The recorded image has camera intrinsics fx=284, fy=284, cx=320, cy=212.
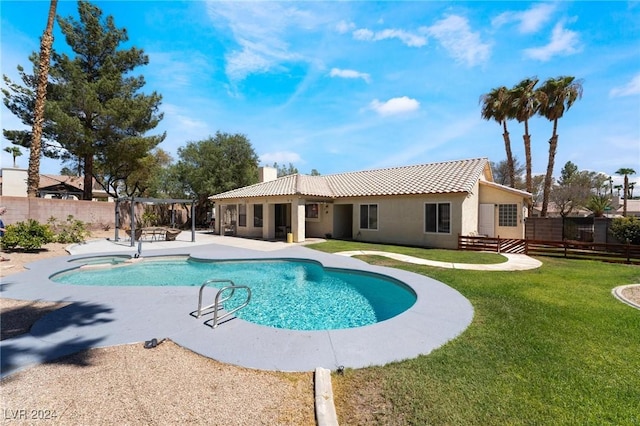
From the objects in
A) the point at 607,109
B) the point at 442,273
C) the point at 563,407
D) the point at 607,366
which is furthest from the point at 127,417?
the point at 607,109

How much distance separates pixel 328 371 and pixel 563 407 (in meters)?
2.79

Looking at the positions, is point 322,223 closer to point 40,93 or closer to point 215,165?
point 215,165

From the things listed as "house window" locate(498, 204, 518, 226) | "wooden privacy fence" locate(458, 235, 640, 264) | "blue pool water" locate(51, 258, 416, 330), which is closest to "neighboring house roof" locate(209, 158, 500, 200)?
"house window" locate(498, 204, 518, 226)

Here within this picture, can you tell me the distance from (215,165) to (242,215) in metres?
9.25

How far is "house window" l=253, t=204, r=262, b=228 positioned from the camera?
2275 cm

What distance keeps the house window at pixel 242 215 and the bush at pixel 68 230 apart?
10.2 m

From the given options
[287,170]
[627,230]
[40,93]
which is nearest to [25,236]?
[40,93]

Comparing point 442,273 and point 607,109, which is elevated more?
point 607,109

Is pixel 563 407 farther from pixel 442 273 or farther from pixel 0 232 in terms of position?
pixel 0 232

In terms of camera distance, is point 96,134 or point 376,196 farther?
point 96,134

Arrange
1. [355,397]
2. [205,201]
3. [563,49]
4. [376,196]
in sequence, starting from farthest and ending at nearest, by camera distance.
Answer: [205,201]
[376,196]
[563,49]
[355,397]

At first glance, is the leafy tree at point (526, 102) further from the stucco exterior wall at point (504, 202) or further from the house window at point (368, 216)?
the house window at point (368, 216)

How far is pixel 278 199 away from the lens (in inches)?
797

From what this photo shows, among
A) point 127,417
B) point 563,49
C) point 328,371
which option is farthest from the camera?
point 563,49
